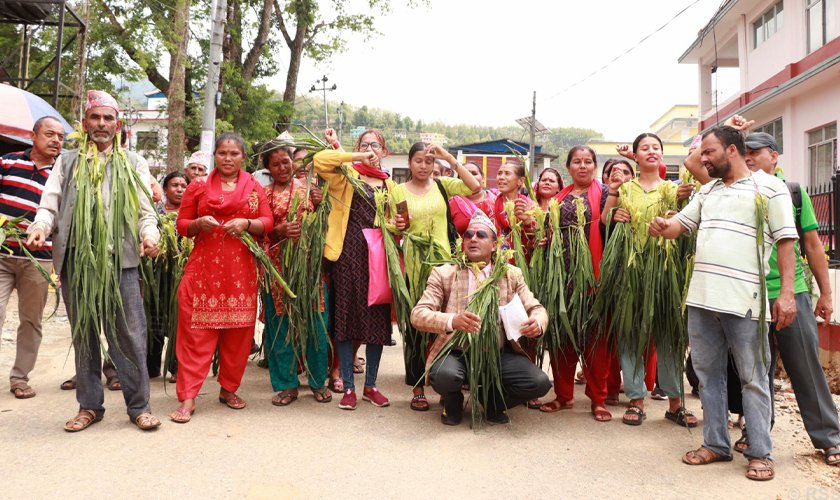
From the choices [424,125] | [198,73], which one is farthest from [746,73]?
[424,125]

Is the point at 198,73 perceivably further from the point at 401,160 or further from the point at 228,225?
the point at 401,160

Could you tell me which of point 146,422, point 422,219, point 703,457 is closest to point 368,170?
point 422,219

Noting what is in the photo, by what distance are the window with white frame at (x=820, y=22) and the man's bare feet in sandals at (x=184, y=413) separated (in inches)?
466

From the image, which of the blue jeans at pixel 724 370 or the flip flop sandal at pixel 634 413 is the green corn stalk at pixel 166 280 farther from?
the blue jeans at pixel 724 370

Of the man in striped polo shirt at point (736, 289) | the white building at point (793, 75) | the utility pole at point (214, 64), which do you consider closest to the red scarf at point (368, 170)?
the man in striped polo shirt at point (736, 289)

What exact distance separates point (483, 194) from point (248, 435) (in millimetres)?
2352

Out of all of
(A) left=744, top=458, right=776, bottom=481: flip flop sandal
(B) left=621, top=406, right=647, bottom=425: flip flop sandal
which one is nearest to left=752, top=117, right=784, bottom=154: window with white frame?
(B) left=621, top=406, right=647, bottom=425: flip flop sandal

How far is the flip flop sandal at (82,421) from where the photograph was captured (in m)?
3.43

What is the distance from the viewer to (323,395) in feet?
13.8

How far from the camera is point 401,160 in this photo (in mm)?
31547

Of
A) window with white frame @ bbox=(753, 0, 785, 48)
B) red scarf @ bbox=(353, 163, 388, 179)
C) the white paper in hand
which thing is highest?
window with white frame @ bbox=(753, 0, 785, 48)

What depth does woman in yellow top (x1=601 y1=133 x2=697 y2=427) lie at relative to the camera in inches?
149

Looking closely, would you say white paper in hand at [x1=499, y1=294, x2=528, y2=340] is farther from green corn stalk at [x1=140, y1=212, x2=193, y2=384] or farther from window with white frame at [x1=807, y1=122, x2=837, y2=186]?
window with white frame at [x1=807, y1=122, x2=837, y2=186]

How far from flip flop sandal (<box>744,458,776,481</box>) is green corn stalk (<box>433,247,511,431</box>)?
4.09ft
